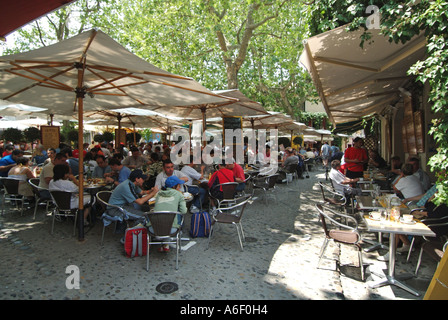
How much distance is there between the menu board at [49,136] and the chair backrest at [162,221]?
344 inches

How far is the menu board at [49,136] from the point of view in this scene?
10523mm

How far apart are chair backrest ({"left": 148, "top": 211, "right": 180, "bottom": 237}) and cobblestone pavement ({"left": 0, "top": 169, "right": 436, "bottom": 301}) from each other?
1.71 feet

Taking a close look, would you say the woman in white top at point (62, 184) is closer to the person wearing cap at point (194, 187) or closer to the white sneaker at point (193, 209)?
the person wearing cap at point (194, 187)

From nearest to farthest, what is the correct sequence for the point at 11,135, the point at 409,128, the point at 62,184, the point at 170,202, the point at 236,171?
the point at 170,202 < the point at 62,184 < the point at 236,171 < the point at 409,128 < the point at 11,135

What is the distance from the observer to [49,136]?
10.6 meters

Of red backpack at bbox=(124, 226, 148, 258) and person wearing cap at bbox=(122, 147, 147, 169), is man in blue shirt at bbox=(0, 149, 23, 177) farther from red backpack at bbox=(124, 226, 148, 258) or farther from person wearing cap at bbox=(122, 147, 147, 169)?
red backpack at bbox=(124, 226, 148, 258)

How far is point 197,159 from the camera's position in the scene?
786cm

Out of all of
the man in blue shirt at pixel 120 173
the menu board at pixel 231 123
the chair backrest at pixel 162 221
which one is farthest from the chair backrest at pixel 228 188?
the menu board at pixel 231 123

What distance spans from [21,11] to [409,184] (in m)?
A: 6.64

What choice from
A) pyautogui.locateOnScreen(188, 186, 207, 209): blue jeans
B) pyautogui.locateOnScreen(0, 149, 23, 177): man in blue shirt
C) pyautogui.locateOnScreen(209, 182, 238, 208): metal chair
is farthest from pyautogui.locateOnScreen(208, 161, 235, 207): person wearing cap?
pyautogui.locateOnScreen(0, 149, 23, 177): man in blue shirt

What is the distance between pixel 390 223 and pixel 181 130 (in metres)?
21.5

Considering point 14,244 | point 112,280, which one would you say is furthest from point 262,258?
point 14,244

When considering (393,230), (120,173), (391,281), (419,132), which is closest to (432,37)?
(393,230)

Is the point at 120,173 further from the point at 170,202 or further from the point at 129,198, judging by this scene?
the point at 170,202
